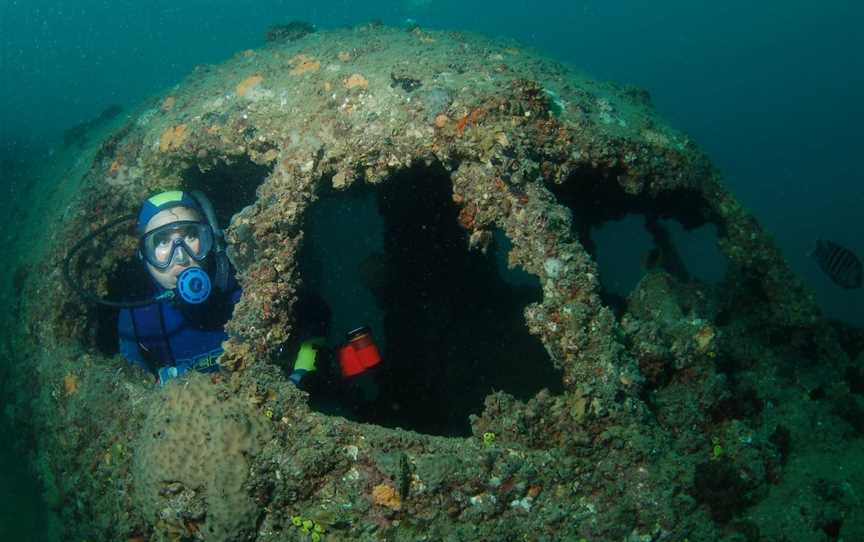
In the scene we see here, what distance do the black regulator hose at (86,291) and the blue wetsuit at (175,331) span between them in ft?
1.29

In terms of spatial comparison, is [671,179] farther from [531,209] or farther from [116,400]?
[116,400]

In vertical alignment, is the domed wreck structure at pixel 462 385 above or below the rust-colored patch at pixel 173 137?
below

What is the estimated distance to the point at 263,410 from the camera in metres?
2.87

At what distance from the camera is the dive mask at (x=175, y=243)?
16.2 ft

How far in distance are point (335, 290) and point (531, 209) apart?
11.2 metres

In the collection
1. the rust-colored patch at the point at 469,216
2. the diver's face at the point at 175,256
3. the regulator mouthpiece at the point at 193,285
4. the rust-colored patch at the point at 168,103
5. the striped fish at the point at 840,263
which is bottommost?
the striped fish at the point at 840,263

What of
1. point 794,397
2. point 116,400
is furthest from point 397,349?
point 794,397

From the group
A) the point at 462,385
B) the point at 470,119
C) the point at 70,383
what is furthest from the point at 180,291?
the point at 462,385

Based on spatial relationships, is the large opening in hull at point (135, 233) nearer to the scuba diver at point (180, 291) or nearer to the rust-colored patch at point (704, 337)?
the scuba diver at point (180, 291)

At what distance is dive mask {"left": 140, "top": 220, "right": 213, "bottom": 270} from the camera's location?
4930 millimetres

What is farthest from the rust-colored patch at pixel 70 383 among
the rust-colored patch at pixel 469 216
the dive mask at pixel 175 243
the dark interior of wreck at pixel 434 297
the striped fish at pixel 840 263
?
the striped fish at pixel 840 263

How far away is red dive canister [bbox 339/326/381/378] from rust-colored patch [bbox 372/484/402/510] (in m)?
1.44

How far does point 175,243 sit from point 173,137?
107 centimetres

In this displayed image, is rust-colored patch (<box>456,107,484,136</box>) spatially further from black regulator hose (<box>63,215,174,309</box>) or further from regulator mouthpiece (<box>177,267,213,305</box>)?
black regulator hose (<box>63,215,174,309</box>)
